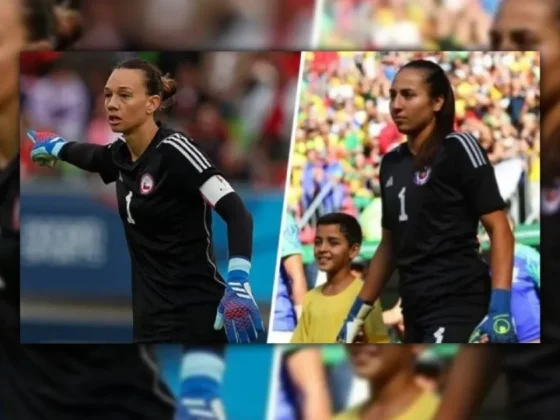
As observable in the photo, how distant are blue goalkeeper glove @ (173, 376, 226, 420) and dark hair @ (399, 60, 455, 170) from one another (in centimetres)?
129

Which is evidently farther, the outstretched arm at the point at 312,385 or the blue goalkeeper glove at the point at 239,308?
the outstretched arm at the point at 312,385

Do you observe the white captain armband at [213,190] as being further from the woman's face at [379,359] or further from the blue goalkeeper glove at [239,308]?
the woman's face at [379,359]

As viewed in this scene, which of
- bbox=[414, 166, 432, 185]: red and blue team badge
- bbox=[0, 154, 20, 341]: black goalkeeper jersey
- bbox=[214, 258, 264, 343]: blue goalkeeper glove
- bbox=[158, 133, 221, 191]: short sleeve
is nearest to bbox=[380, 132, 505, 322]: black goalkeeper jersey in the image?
bbox=[414, 166, 432, 185]: red and blue team badge

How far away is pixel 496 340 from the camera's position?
208 inches

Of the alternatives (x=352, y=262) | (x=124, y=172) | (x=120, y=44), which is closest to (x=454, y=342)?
(x=352, y=262)

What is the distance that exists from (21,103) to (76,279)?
769 mm

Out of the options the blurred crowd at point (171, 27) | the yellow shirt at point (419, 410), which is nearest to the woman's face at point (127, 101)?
the blurred crowd at point (171, 27)

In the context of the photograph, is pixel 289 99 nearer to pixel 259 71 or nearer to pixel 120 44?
pixel 259 71

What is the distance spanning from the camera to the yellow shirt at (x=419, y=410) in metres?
5.35

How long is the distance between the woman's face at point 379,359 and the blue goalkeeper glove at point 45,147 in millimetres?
1471

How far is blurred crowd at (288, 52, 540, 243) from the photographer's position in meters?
5.21

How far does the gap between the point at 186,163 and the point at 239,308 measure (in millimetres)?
637

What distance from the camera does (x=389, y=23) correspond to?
5238 mm

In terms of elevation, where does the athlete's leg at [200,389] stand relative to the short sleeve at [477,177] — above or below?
below
